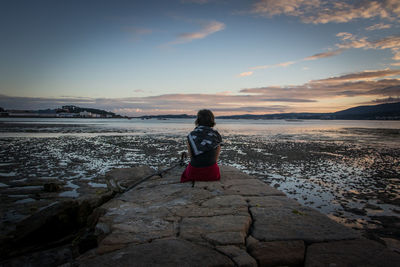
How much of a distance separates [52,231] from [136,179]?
208 centimetres

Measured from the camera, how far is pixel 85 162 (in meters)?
10.7

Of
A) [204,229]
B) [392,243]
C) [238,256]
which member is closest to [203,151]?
[204,229]

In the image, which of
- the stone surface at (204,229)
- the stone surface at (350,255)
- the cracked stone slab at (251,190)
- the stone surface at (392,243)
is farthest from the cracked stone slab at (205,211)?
the stone surface at (392,243)

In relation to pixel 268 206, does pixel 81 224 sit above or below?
below

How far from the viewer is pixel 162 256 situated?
225 centimetres

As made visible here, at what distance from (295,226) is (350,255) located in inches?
28.9

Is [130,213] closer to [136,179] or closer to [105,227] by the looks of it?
[105,227]

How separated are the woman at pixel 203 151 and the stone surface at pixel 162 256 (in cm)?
262

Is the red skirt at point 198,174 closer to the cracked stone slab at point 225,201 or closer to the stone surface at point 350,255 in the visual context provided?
the cracked stone slab at point 225,201

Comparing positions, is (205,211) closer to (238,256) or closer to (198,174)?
(238,256)

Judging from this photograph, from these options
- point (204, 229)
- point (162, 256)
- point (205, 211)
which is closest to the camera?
point (162, 256)

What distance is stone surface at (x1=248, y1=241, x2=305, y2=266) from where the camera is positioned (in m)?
2.33

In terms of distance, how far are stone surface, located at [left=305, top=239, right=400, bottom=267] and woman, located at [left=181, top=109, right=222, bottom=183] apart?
2858 millimetres

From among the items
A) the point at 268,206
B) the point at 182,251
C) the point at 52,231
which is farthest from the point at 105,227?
the point at 268,206
